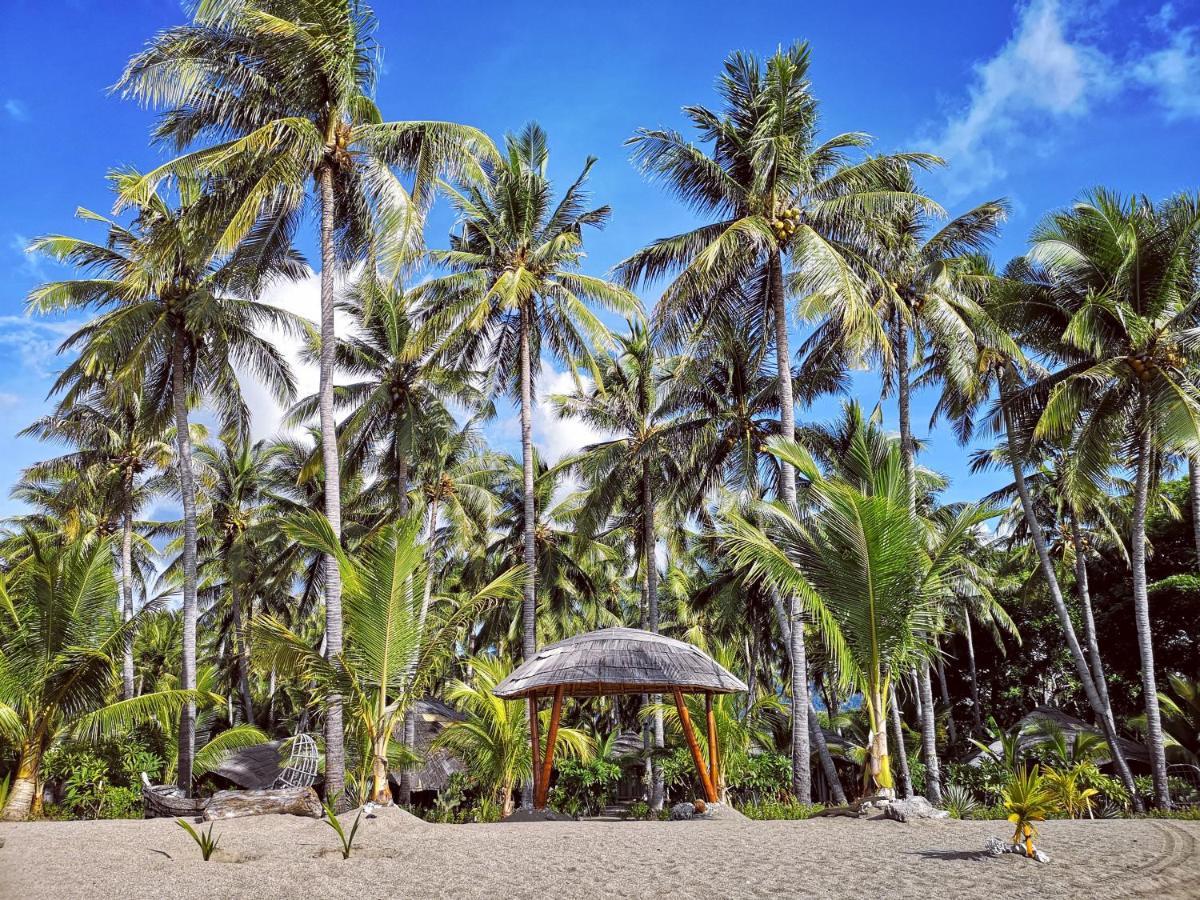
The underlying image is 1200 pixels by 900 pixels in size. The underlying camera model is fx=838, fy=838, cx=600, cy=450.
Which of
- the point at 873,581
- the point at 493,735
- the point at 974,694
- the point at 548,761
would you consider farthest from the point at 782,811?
the point at 974,694

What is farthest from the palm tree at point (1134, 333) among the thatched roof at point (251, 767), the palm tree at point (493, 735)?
the thatched roof at point (251, 767)

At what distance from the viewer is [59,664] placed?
13.5m

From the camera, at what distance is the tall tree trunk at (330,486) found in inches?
501

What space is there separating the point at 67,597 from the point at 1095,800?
734 inches

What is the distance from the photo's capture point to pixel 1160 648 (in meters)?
26.5

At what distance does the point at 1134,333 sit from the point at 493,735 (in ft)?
43.6

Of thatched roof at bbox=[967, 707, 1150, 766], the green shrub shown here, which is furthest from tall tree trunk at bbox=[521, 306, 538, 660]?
thatched roof at bbox=[967, 707, 1150, 766]

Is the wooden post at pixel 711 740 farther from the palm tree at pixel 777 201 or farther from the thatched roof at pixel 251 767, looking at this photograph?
the thatched roof at pixel 251 767

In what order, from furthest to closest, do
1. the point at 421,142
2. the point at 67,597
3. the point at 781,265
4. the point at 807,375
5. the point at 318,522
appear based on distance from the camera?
1. the point at 807,375
2. the point at 781,265
3. the point at 421,142
4. the point at 67,597
5. the point at 318,522

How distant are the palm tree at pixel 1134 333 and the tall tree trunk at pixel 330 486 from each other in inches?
496

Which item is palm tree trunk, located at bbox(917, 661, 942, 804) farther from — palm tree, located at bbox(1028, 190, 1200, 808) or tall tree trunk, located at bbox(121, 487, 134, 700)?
tall tree trunk, located at bbox(121, 487, 134, 700)

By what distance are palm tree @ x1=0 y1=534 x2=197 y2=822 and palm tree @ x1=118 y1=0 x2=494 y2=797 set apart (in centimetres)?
391

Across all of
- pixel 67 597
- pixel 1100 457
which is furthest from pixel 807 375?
pixel 67 597

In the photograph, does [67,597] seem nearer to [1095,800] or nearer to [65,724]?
[65,724]
